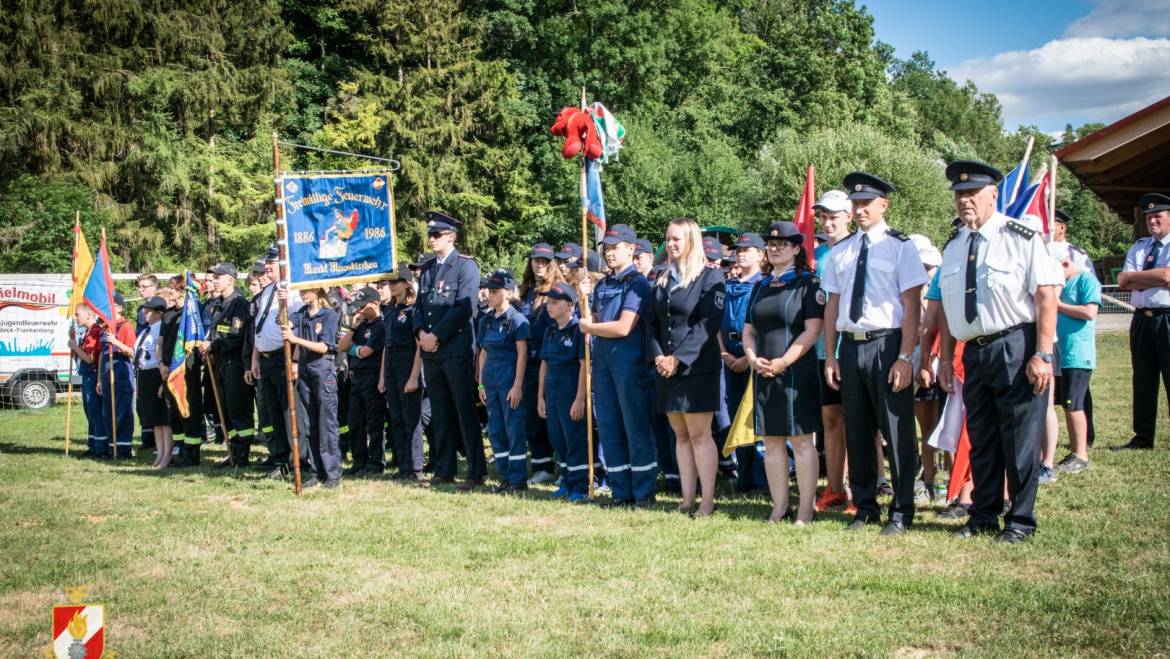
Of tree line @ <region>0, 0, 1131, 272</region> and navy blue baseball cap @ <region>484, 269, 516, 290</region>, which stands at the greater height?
tree line @ <region>0, 0, 1131, 272</region>

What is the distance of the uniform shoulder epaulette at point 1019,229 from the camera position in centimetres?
587

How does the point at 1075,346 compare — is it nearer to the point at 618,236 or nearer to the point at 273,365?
the point at 618,236

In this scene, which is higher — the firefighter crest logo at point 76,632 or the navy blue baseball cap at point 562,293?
the navy blue baseball cap at point 562,293

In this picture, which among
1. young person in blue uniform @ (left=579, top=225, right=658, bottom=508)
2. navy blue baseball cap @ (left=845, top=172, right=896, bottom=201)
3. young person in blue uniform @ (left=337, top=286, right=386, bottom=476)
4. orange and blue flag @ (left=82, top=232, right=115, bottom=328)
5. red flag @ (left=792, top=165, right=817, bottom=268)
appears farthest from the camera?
orange and blue flag @ (left=82, top=232, right=115, bottom=328)

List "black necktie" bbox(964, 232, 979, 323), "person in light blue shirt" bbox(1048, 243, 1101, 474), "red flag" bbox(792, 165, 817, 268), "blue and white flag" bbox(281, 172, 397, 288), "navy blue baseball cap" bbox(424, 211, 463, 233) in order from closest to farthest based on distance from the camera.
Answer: "black necktie" bbox(964, 232, 979, 323)
"red flag" bbox(792, 165, 817, 268)
"person in light blue shirt" bbox(1048, 243, 1101, 474)
"blue and white flag" bbox(281, 172, 397, 288)
"navy blue baseball cap" bbox(424, 211, 463, 233)

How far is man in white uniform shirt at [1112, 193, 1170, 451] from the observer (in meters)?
8.66

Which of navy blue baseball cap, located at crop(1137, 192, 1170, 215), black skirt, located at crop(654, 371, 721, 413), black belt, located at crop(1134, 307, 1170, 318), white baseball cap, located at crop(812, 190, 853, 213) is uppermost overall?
navy blue baseball cap, located at crop(1137, 192, 1170, 215)

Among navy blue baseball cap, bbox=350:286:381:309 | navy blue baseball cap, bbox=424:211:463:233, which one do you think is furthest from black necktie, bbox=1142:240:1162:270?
navy blue baseball cap, bbox=350:286:381:309

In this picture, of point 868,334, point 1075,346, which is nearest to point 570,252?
point 868,334

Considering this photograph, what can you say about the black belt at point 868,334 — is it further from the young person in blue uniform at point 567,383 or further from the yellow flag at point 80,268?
the yellow flag at point 80,268

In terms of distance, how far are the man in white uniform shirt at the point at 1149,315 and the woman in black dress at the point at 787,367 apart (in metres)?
3.88

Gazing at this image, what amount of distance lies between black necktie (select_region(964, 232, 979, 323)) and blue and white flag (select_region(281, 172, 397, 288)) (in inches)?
211

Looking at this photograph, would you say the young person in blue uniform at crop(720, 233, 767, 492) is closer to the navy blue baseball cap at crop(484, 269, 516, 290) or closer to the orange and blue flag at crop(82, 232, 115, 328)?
the navy blue baseball cap at crop(484, 269, 516, 290)

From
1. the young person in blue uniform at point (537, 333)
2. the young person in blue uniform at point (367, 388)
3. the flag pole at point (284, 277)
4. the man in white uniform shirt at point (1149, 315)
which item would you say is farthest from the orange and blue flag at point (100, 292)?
the man in white uniform shirt at point (1149, 315)
